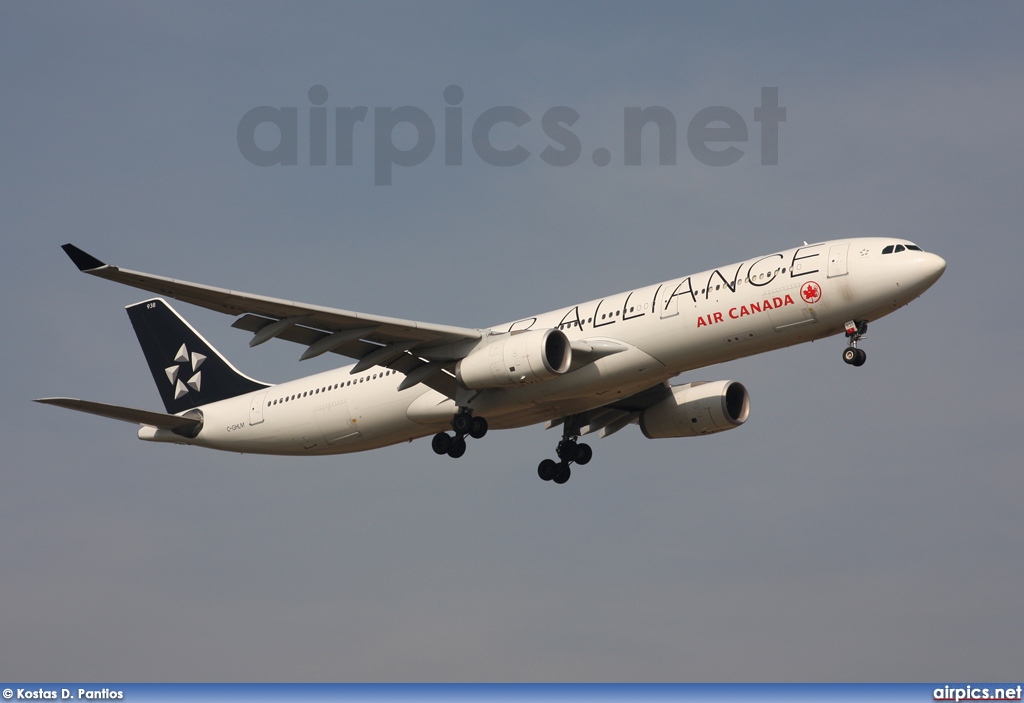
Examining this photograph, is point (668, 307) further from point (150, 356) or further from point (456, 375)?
point (150, 356)

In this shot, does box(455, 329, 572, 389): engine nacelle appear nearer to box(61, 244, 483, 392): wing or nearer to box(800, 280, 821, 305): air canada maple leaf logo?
box(61, 244, 483, 392): wing

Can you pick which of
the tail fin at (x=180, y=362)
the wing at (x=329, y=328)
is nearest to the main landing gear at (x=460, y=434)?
the wing at (x=329, y=328)

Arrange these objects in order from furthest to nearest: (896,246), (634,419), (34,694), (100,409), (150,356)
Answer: (150,356) → (634,419) → (100,409) → (896,246) → (34,694)

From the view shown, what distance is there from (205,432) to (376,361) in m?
9.33

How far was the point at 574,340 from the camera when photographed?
3825 centimetres

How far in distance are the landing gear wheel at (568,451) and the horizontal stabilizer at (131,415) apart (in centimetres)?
1176

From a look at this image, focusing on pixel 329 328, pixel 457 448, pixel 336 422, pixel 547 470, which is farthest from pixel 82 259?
pixel 547 470

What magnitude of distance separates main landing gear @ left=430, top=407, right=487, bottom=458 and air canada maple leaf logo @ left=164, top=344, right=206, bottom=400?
10.9 metres

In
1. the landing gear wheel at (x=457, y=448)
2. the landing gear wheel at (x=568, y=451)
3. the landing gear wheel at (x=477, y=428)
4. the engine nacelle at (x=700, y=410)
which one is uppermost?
the engine nacelle at (x=700, y=410)

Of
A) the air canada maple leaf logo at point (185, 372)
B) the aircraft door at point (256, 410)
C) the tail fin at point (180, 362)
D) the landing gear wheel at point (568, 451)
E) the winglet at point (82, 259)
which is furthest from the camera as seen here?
the air canada maple leaf logo at point (185, 372)

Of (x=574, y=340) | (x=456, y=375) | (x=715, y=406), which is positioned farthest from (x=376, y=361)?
(x=715, y=406)

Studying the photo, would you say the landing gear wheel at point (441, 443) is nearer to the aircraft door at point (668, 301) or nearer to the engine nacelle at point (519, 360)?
the engine nacelle at point (519, 360)

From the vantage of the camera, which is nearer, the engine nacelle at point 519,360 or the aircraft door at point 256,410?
the engine nacelle at point 519,360

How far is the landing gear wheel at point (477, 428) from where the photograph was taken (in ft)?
128
